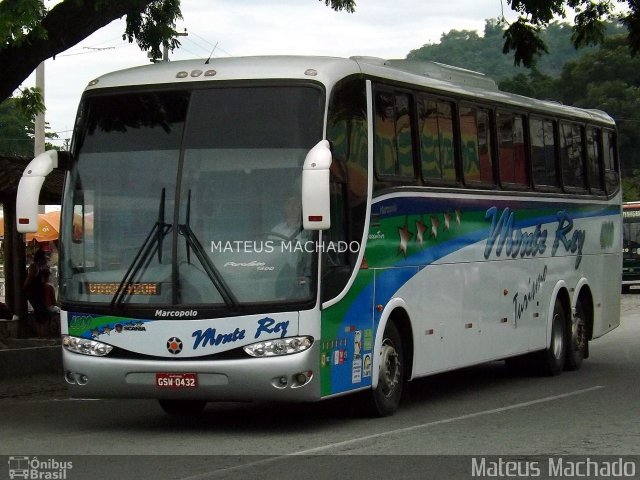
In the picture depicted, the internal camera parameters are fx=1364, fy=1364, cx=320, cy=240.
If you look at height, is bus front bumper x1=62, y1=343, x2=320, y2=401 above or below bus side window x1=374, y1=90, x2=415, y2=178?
below

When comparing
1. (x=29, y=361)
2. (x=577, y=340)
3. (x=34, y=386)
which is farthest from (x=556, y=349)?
(x=29, y=361)

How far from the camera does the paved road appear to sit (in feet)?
32.7

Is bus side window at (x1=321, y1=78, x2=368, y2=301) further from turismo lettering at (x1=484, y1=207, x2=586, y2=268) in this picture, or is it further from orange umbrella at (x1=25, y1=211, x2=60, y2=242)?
orange umbrella at (x1=25, y1=211, x2=60, y2=242)

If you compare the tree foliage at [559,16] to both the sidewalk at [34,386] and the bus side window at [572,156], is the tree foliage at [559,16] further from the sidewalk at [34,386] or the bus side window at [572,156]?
the sidewalk at [34,386]

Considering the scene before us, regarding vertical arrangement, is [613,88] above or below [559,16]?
above

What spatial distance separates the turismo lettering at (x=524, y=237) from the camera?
15906mm

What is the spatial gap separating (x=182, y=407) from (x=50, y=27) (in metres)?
4.96

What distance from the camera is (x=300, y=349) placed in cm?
1144

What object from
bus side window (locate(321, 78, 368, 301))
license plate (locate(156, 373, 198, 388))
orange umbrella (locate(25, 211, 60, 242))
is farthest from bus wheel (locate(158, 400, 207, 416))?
orange umbrella (locate(25, 211, 60, 242))

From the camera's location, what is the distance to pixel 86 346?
1198 centimetres

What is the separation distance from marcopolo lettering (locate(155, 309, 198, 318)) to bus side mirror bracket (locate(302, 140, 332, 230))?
135cm

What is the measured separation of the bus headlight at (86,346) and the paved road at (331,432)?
74cm

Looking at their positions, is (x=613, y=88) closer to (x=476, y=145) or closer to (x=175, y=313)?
(x=476, y=145)
